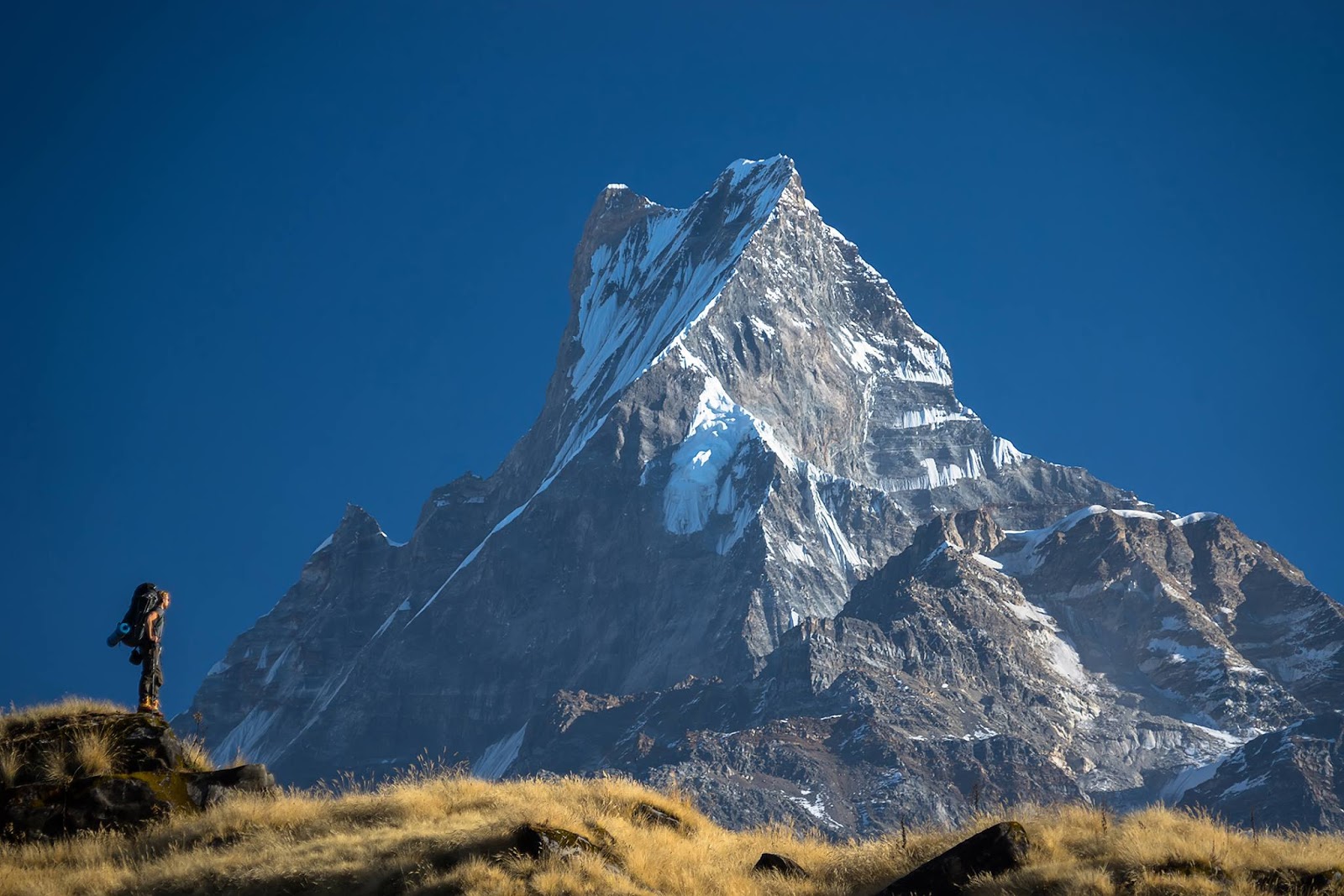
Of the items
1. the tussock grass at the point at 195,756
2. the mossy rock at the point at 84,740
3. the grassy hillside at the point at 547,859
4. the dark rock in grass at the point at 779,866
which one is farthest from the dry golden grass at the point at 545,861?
the tussock grass at the point at 195,756

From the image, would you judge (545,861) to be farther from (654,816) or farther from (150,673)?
(150,673)

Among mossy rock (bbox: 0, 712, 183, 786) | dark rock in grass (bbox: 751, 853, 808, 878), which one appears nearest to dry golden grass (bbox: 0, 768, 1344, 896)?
dark rock in grass (bbox: 751, 853, 808, 878)

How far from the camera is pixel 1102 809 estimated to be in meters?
26.8

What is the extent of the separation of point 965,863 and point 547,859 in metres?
6.26

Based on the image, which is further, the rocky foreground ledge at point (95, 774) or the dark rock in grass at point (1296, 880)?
the rocky foreground ledge at point (95, 774)

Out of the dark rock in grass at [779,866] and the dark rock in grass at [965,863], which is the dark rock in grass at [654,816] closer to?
the dark rock in grass at [779,866]

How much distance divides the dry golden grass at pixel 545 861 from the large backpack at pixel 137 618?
13.9ft

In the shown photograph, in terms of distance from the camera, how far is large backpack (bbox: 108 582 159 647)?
99.7 feet

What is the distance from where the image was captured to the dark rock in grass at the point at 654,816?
29.3 m

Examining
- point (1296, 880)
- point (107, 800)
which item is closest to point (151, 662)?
point (107, 800)

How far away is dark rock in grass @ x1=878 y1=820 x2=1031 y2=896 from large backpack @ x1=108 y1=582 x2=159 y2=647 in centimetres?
1485

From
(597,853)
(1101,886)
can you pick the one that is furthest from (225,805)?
(1101,886)

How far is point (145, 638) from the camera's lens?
101 ft

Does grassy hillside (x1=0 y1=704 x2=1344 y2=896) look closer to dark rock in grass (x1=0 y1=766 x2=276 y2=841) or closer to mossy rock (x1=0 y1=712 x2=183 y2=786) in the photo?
dark rock in grass (x1=0 y1=766 x2=276 y2=841)
